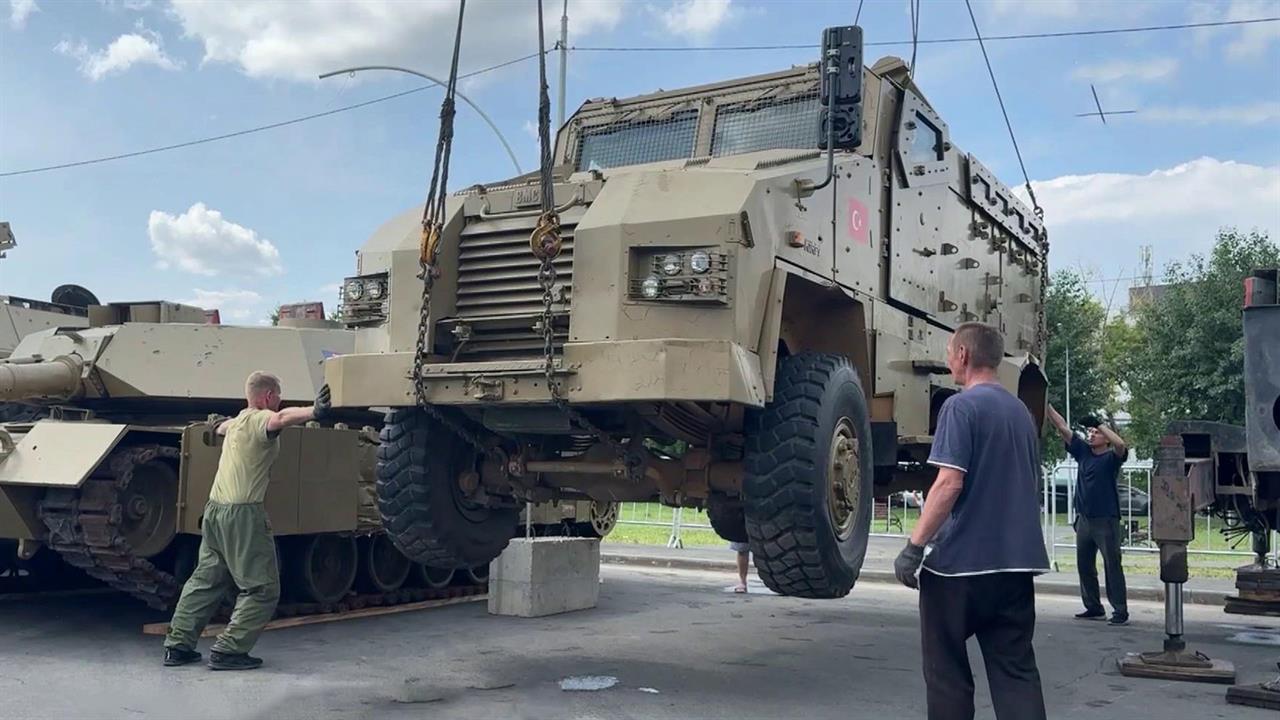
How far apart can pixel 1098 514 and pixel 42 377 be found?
8.92 meters

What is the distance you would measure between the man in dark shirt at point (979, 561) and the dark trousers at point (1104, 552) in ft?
20.8

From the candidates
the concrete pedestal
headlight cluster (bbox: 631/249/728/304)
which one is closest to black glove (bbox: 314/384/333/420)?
headlight cluster (bbox: 631/249/728/304)

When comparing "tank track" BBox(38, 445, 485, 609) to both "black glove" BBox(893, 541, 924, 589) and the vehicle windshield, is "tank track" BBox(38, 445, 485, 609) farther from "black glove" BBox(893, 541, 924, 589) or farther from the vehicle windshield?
"black glove" BBox(893, 541, 924, 589)

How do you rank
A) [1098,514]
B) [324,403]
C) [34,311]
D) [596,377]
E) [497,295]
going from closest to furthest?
[596,377] → [497,295] → [324,403] → [1098,514] → [34,311]

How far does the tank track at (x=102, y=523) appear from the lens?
897 centimetres

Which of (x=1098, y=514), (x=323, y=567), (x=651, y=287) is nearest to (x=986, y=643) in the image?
(x=651, y=287)

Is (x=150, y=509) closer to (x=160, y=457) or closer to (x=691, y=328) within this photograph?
(x=160, y=457)

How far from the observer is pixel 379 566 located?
1159 cm

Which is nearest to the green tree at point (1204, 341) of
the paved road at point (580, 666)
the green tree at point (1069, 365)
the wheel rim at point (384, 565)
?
the green tree at point (1069, 365)

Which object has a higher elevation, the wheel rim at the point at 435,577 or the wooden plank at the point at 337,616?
the wheel rim at the point at 435,577

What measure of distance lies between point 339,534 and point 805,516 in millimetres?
5919

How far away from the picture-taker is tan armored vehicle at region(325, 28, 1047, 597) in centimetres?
580

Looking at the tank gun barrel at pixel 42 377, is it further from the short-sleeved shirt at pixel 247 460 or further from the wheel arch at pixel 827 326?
the wheel arch at pixel 827 326

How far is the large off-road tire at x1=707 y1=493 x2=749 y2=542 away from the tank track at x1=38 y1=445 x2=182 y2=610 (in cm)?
438
